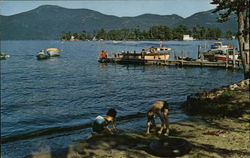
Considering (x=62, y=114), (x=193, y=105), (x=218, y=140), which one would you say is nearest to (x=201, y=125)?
(x=218, y=140)

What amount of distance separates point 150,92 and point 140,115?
372 inches

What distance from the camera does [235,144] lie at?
9.76 m

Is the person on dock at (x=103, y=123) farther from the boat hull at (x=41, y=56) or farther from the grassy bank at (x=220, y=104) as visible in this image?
the boat hull at (x=41, y=56)

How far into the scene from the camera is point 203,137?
10961 millimetres

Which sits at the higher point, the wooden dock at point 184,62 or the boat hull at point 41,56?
the boat hull at point 41,56

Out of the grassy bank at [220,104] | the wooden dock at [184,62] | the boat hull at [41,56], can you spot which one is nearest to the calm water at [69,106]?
the grassy bank at [220,104]

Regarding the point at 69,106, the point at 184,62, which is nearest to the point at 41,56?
the point at 184,62

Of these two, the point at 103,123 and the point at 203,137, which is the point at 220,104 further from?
the point at 103,123

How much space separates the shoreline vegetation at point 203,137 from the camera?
31.2 ft

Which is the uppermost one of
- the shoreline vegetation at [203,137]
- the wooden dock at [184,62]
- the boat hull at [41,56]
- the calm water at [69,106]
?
the boat hull at [41,56]

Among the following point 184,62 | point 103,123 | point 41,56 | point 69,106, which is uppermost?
point 41,56

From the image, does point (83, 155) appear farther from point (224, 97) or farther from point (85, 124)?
point (224, 97)

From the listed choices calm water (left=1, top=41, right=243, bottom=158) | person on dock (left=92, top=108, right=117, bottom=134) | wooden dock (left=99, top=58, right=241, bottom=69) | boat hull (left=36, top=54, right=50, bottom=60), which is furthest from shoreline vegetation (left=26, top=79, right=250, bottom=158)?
boat hull (left=36, top=54, right=50, bottom=60)

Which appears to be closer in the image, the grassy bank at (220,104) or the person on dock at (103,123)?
the person on dock at (103,123)
